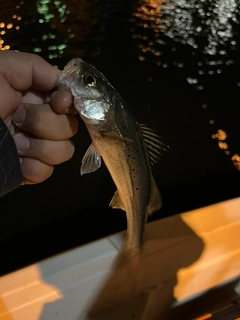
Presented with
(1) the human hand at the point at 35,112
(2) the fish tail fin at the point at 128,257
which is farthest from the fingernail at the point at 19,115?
(2) the fish tail fin at the point at 128,257

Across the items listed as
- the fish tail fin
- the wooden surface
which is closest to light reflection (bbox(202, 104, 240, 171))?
the wooden surface

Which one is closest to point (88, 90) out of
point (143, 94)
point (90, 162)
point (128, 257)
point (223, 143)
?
point (90, 162)

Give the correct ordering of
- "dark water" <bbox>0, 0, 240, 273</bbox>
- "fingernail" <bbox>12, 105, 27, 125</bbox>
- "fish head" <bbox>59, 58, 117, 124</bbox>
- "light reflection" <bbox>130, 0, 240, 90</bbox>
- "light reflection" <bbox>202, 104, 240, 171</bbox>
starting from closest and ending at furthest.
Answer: "fish head" <bbox>59, 58, 117, 124</bbox>
"fingernail" <bbox>12, 105, 27, 125</bbox>
"dark water" <bbox>0, 0, 240, 273</bbox>
"light reflection" <bbox>202, 104, 240, 171</bbox>
"light reflection" <bbox>130, 0, 240, 90</bbox>

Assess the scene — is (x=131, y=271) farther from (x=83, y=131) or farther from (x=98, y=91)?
(x=83, y=131)

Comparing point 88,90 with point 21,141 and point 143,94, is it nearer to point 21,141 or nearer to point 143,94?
point 21,141

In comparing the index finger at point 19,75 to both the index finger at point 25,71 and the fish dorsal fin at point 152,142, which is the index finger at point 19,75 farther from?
the fish dorsal fin at point 152,142

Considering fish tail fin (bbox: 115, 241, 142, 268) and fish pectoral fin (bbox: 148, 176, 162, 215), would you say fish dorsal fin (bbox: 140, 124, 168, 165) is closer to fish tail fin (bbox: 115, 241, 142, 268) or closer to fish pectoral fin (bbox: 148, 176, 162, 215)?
fish pectoral fin (bbox: 148, 176, 162, 215)
